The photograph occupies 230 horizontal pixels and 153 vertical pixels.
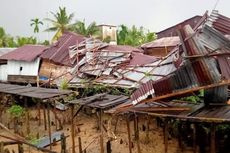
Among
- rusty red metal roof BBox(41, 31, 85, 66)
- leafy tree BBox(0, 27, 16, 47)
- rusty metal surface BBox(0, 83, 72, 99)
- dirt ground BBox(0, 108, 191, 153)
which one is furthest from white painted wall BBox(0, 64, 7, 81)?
leafy tree BBox(0, 27, 16, 47)

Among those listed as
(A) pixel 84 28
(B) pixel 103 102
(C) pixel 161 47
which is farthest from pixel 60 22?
(B) pixel 103 102

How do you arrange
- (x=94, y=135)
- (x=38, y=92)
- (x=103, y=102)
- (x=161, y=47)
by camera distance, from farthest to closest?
1. (x=161, y=47)
2. (x=38, y=92)
3. (x=94, y=135)
4. (x=103, y=102)

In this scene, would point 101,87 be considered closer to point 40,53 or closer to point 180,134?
point 180,134

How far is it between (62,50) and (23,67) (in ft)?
11.7

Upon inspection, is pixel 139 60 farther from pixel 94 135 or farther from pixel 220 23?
pixel 220 23

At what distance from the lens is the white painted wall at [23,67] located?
24516mm

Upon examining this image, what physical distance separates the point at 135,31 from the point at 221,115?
32074mm

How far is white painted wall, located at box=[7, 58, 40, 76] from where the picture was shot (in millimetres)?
24516

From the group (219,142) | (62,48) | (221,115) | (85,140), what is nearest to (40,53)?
(62,48)

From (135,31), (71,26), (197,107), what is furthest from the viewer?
(135,31)

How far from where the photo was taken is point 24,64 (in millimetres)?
25078

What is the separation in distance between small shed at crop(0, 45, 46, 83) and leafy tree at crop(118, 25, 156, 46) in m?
13.5

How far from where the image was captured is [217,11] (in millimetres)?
10898

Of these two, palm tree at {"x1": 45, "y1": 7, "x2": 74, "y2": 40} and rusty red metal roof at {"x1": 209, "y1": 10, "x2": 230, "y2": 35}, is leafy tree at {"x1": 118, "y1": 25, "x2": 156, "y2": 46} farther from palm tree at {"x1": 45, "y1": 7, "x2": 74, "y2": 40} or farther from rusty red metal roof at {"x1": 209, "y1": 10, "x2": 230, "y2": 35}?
rusty red metal roof at {"x1": 209, "y1": 10, "x2": 230, "y2": 35}
